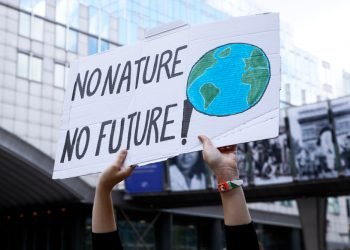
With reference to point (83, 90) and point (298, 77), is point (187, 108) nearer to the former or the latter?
point (83, 90)

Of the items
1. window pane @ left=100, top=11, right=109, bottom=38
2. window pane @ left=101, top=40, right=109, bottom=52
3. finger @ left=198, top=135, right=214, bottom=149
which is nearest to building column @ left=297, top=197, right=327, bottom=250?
window pane @ left=101, top=40, right=109, bottom=52

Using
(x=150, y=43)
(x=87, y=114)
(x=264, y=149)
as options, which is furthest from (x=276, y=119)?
(x=264, y=149)

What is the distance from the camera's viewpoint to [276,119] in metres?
2.70

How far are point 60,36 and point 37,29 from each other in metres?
1.54

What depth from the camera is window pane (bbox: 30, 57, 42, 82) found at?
109 ft

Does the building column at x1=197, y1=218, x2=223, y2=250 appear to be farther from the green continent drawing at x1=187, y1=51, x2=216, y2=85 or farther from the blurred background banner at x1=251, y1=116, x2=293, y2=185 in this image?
the green continent drawing at x1=187, y1=51, x2=216, y2=85

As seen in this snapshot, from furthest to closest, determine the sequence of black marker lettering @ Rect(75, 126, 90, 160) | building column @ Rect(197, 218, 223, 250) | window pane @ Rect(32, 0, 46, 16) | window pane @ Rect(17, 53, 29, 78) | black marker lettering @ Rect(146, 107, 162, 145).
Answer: building column @ Rect(197, 218, 223, 250), window pane @ Rect(32, 0, 46, 16), window pane @ Rect(17, 53, 29, 78), black marker lettering @ Rect(75, 126, 90, 160), black marker lettering @ Rect(146, 107, 162, 145)

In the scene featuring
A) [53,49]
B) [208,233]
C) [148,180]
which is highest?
[53,49]

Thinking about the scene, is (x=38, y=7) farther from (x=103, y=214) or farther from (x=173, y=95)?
(x=103, y=214)

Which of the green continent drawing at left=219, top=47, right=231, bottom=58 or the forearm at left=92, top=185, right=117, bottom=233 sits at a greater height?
the green continent drawing at left=219, top=47, right=231, bottom=58

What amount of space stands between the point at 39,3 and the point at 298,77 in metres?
28.3

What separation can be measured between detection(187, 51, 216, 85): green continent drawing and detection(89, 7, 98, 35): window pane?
1353 inches

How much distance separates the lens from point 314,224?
29.1 metres

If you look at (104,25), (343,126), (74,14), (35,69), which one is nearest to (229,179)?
(343,126)
